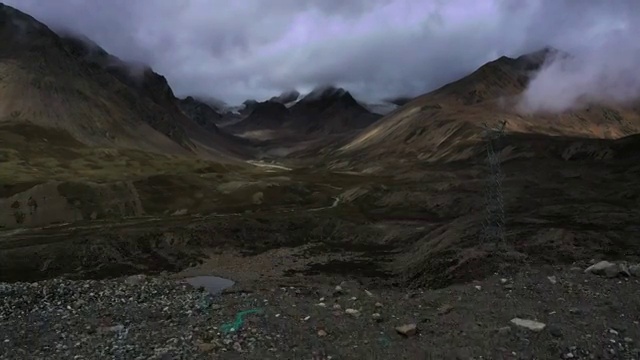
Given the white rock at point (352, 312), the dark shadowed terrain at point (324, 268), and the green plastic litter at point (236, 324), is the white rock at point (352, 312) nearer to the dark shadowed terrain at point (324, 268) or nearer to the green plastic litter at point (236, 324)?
the dark shadowed terrain at point (324, 268)

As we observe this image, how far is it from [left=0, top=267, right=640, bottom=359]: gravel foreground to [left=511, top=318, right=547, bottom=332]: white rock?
0.14 ft

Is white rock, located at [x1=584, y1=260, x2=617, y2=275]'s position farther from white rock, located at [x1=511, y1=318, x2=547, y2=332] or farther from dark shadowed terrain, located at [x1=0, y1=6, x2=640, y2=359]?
white rock, located at [x1=511, y1=318, x2=547, y2=332]

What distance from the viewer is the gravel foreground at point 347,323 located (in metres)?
20.2

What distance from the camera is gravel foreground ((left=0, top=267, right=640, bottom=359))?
2025cm

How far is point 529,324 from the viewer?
854 inches

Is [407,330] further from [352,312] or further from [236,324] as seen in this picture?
[236,324]

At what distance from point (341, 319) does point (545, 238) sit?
113ft

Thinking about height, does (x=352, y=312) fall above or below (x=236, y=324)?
below

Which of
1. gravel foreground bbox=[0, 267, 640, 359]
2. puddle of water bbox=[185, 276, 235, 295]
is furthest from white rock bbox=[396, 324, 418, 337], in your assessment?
puddle of water bbox=[185, 276, 235, 295]

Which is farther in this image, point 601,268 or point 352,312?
point 601,268

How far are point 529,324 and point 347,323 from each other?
294 inches

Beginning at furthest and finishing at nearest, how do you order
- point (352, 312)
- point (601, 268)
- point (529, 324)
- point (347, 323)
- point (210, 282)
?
point (210, 282) → point (601, 268) → point (352, 312) → point (347, 323) → point (529, 324)

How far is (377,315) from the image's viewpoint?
78.5 ft

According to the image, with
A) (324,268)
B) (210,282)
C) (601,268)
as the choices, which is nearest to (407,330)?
(601,268)
